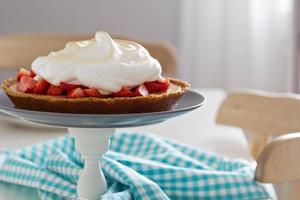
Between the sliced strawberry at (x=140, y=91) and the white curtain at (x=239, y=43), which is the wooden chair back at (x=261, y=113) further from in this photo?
the white curtain at (x=239, y=43)

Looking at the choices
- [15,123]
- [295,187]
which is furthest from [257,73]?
[295,187]

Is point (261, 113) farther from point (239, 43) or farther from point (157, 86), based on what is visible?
point (239, 43)

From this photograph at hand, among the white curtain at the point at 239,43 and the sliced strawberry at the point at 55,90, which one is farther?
the white curtain at the point at 239,43

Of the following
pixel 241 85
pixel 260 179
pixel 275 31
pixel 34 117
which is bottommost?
pixel 241 85

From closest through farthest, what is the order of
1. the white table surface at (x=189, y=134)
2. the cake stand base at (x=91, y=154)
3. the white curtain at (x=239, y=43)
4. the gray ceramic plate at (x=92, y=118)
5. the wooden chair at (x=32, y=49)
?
the gray ceramic plate at (x=92, y=118) < the cake stand base at (x=91, y=154) < the white table surface at (x=189, y=134) < the wooden chair at (x=32, y=49) < the white curtain at (x=239, y=43)

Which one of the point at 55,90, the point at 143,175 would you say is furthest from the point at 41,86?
the point at 143,175

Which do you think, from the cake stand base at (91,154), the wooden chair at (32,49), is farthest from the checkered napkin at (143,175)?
the wooden chair at (32,49)

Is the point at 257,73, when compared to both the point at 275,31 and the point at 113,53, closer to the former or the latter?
the point at 275,31
